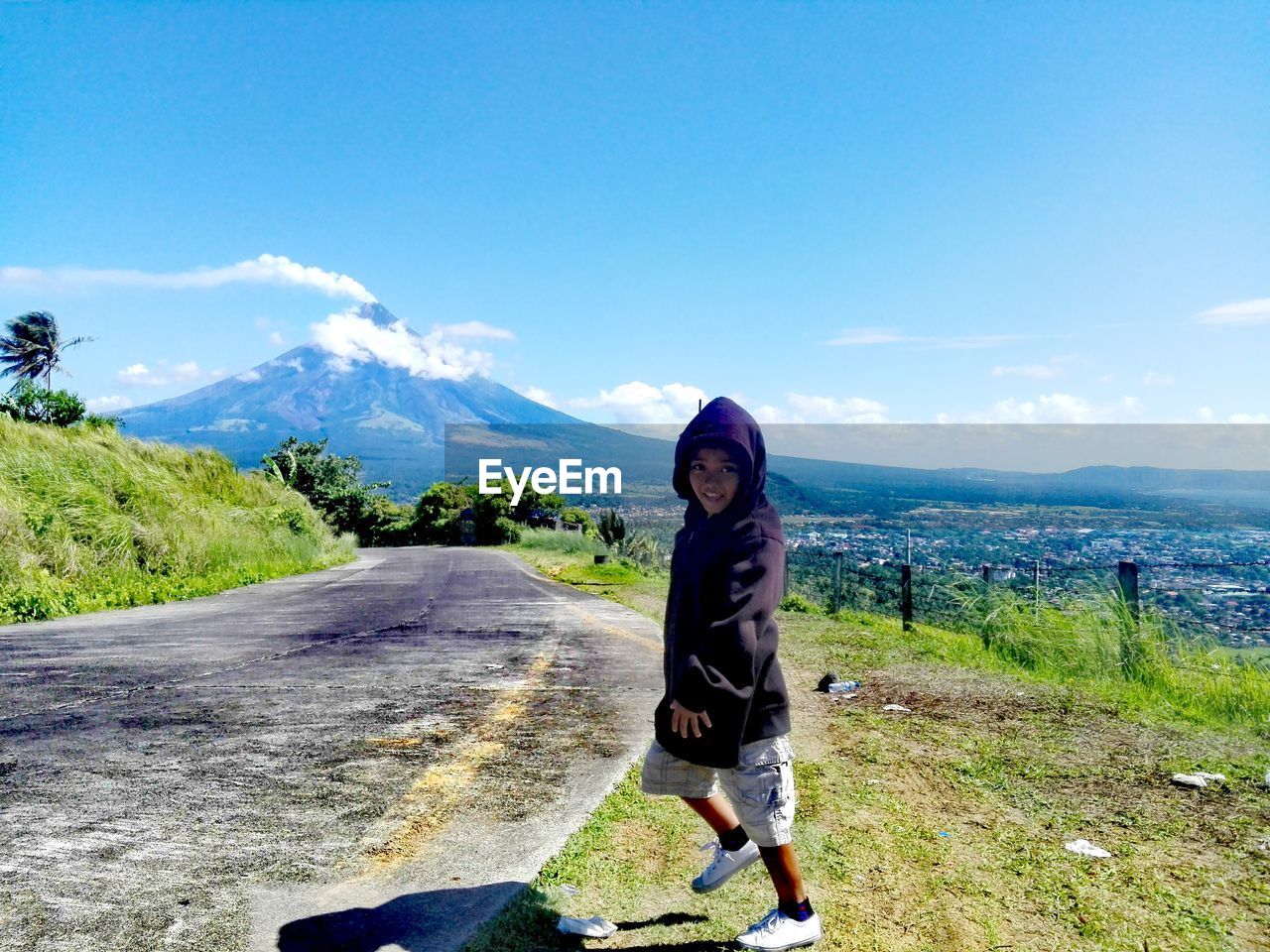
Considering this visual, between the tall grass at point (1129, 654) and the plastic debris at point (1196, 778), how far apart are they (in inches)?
70.0

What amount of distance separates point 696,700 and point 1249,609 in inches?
295

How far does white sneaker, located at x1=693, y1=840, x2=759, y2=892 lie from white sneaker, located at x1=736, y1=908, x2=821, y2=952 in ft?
0.92

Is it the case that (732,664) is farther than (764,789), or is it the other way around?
(764,789)

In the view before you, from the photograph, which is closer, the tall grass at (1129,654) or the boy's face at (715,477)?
the boy's face at (715,477)

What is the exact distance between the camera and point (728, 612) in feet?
9.22

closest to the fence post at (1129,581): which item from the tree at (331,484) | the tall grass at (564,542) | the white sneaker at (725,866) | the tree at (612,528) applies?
the white sneaker at (725,866)

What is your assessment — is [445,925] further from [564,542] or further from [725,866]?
[564,542]

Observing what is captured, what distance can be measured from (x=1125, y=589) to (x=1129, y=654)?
659 mm

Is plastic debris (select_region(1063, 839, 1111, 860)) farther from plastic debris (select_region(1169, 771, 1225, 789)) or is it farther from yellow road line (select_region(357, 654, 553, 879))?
yellow road line (select_region(357, 654, 553, 879))

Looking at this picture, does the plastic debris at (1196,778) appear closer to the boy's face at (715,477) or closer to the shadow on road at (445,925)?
the shadow on road at (445,925)

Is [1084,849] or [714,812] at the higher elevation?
[714,812]

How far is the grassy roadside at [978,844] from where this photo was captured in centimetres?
309

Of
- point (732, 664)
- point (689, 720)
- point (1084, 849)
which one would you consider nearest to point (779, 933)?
point (689, 720)

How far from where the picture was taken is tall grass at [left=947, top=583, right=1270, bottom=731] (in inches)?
282
